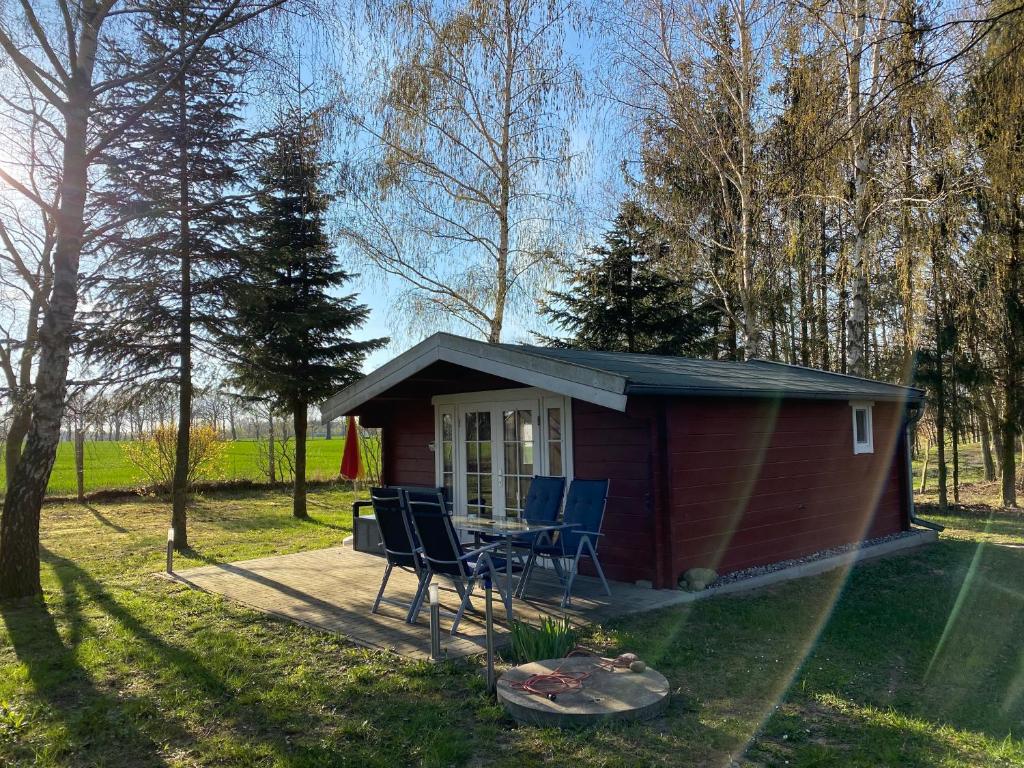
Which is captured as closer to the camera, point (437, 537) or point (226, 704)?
point (226, 704)

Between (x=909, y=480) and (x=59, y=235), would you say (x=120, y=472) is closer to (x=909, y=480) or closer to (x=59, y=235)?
(x=59, y=235)

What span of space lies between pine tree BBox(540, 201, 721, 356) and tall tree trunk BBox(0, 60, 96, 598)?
10443mm

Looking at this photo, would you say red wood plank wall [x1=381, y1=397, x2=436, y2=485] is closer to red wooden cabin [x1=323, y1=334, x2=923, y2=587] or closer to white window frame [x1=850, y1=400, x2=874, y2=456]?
red wooden cabin [x1=323, y1=334, x2=923, y2=587]

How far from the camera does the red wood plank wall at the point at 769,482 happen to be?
6.76m

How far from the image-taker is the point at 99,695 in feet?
14.1

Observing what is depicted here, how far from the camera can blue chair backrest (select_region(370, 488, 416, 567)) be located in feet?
18.4

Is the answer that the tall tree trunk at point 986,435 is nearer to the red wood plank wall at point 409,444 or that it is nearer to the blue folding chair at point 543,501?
the blue folding chair at point 543,501

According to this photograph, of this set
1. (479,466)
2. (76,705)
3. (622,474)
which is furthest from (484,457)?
(76,705)

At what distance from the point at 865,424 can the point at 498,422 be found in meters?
4.90

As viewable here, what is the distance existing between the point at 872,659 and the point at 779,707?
48.3 inches

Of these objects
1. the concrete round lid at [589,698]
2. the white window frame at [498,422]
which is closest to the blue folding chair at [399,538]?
the concrete round lid at [589,698]

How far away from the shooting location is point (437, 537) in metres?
5.24

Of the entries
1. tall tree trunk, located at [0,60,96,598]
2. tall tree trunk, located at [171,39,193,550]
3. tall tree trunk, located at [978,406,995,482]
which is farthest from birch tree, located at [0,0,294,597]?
tall tree trunk, located at [978,406,995,482]

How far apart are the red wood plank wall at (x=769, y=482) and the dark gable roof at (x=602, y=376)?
264mm
